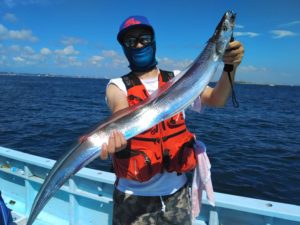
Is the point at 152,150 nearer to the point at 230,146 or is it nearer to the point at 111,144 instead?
the point at 111,144

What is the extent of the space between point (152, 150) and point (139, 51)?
1105 mm

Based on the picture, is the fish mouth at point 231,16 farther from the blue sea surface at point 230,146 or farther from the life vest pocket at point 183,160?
the blue sea surface at point 230,146


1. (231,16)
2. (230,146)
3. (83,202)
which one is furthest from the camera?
(230,146)

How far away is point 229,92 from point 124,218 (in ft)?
5.91

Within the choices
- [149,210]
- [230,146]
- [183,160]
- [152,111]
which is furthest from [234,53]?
[230,146]

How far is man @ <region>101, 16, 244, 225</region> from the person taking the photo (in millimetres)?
3215

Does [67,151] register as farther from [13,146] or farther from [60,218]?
[13,146]

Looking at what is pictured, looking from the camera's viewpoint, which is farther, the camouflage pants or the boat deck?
the boat deck

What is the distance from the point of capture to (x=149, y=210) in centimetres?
325

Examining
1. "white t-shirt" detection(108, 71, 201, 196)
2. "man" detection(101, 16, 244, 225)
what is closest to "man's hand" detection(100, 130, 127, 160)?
"man" detection(101, 16, 244, 225)

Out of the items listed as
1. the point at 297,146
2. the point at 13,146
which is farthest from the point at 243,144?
the point at 13,146

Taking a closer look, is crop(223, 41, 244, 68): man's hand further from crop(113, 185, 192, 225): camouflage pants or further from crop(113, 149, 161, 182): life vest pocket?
crop(113, 185, 192, 225): camouflage pants

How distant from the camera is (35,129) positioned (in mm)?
23172

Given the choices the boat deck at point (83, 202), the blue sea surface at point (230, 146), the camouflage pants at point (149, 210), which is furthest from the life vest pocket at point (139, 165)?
the blue sea surface at point (230, 146)
